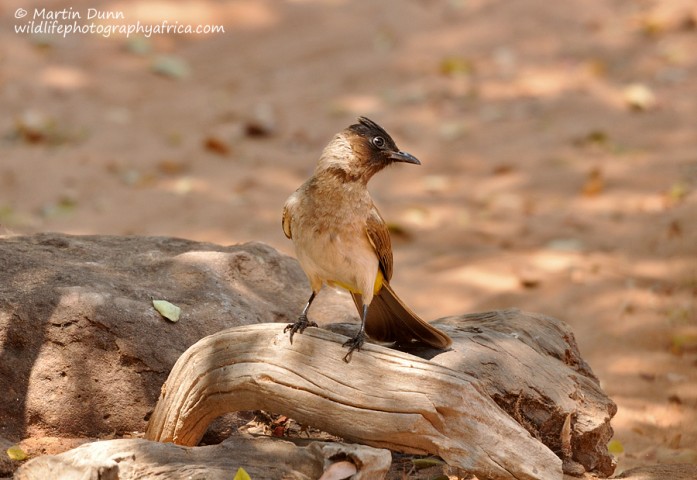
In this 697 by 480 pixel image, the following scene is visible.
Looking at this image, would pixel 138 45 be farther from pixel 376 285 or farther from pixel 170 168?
pixel 376 285

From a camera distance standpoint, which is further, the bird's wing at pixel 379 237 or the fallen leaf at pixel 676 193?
the fallen leaf at pixel 676 193

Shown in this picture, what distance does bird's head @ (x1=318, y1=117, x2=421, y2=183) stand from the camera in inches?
166

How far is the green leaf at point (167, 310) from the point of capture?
455cm

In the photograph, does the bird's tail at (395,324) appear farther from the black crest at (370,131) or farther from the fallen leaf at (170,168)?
the fallen leaf at (170,168)

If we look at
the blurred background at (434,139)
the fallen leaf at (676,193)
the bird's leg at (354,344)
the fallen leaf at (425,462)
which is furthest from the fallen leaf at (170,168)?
the fallen leaf at (425,462)

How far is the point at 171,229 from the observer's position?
834 cm

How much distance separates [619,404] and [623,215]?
298 cm

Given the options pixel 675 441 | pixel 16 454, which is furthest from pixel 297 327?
pixel 675 441

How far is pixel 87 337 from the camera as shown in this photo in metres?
4.36

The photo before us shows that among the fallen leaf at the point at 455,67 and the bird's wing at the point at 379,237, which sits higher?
the fallen leaf at the point at 455,67

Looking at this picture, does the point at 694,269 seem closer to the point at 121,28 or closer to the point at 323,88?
the point at 323,88

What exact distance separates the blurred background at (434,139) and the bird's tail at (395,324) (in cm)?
172

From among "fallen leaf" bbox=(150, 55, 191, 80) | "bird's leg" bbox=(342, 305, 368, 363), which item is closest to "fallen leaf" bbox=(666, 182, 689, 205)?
"bird's leg" bbox=(342, 305, 368, 363)

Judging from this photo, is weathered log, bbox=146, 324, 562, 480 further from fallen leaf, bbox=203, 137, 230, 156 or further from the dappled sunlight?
the dappled sunlight
